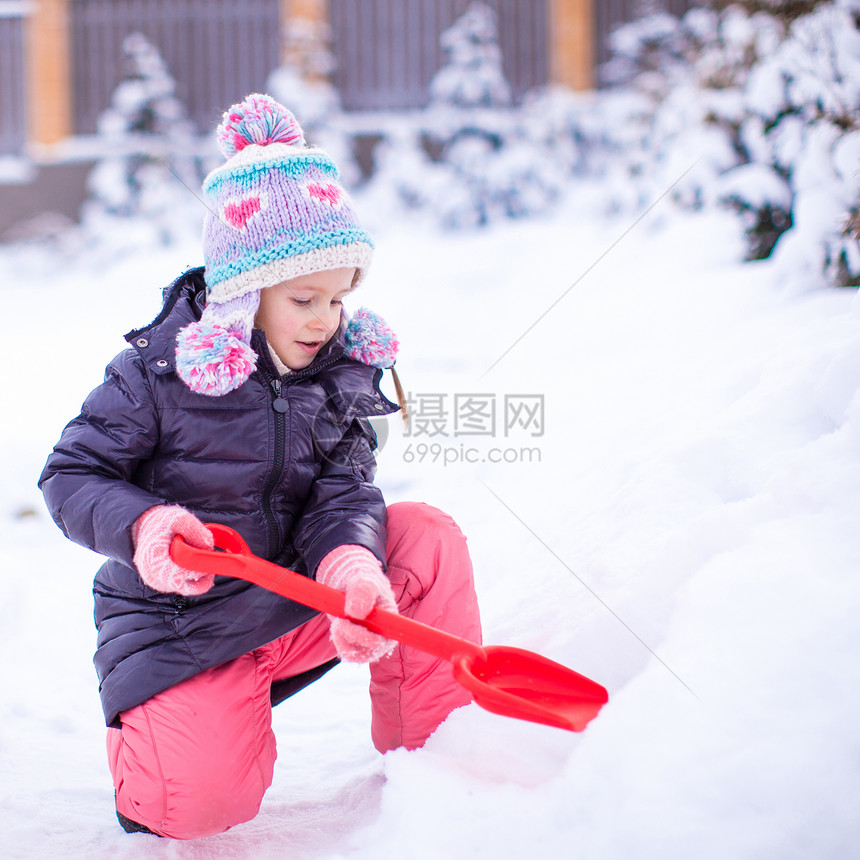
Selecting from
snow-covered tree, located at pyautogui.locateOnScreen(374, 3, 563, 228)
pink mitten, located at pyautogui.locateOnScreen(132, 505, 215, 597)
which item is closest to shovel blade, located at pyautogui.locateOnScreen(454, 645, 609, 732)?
pink mitten, located at pyautogui.locateOnScreen(132, 505, 215, 597)

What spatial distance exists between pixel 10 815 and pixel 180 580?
48 centimetres

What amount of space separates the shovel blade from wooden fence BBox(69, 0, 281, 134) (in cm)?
707

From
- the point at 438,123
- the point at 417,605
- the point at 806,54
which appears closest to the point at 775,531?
the point at 417,605

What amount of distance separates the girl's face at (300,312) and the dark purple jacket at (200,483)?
3 cm

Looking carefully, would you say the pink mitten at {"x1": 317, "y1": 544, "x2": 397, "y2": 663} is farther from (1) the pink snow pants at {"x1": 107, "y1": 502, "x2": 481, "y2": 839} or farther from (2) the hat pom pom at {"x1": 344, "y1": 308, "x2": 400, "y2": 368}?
(2) the hat pom pom at {"x1": 344, "y1": 308, "x2": 400, "y2": 368}

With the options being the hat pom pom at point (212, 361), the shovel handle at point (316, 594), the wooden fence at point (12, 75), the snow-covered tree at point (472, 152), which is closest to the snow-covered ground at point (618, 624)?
the shovel handle at point (316, 594)

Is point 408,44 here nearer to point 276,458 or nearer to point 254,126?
point 254,126

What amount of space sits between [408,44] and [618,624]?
697 centimetres

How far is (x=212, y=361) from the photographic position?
3.64 ft

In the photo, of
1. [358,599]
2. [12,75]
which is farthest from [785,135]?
[12,75]

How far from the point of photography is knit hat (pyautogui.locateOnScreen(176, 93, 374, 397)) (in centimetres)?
113

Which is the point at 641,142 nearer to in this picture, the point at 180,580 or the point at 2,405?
the point at 2,405

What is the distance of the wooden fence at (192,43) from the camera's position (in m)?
7.11

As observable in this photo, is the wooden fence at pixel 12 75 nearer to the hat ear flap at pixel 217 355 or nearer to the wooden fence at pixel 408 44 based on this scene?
the wooden fence at pixel 408 44
